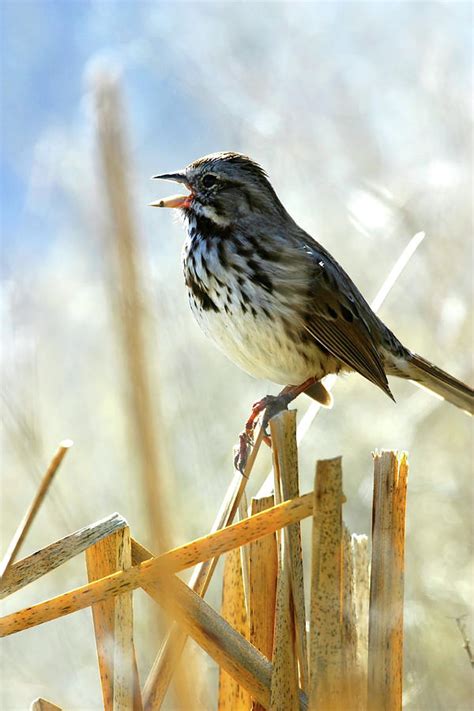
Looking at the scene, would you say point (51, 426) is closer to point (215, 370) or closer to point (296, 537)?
point (215, 370)

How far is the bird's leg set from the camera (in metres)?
2.75

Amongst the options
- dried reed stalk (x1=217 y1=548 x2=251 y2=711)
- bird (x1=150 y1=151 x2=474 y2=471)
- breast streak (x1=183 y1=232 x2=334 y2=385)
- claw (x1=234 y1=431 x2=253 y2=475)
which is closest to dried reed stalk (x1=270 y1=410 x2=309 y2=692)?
dried reed stalk (x1=217 y1=548 x2=251 y2=711)

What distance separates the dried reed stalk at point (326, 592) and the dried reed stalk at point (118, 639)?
348mm

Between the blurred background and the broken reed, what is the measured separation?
1.42 meters

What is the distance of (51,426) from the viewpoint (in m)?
4.93

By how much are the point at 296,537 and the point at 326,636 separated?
0.21m

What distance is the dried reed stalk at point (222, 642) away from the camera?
1.84 meters

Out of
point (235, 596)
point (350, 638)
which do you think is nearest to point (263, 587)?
point (235, 596)

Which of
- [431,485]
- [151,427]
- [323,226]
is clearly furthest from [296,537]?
[323,226]

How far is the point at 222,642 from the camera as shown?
185 centimetres

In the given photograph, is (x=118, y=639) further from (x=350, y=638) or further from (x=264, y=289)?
(x=264, y=289)

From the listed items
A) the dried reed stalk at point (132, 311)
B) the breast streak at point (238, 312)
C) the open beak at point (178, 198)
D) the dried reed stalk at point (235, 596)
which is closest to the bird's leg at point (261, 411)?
the breast streak at point (238, 312)

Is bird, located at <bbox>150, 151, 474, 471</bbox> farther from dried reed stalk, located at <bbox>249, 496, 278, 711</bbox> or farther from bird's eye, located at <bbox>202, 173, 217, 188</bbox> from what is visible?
dried reed stalk, located at <bbox>249, 496, 278, 711</bbox>

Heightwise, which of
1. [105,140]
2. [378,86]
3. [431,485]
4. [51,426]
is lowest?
[105,140]
